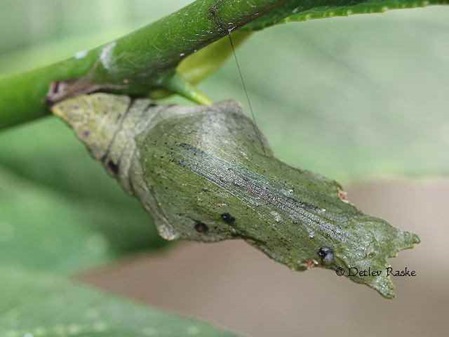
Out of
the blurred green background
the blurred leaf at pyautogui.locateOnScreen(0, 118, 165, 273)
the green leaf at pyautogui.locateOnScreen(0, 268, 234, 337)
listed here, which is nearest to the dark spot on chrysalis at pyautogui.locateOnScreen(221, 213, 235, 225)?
the green leaf at pyautogui.locateOnScreen(0, 268, 234, 337)

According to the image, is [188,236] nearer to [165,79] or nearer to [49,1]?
[165,79]

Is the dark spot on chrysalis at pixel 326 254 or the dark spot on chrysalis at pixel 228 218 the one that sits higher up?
the dark spot on chrysalis at pixel 228 218

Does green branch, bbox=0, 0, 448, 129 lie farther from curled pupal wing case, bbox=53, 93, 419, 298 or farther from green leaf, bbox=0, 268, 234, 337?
green leaf, bbox=0, 268, 234, 337

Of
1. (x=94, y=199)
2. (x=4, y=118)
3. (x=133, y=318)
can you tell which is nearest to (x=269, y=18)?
(x=4, y=118)

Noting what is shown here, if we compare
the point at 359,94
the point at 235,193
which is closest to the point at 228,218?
the point at 235,193

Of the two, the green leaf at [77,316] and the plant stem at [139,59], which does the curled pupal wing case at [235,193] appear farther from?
the green leaf at [77,316]

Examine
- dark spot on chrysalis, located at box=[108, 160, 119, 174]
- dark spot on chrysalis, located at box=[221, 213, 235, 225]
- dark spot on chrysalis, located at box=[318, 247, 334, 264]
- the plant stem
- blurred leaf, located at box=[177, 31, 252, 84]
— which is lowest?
dark spot on chrysalis, located at box=[318, 247, 334, 264]

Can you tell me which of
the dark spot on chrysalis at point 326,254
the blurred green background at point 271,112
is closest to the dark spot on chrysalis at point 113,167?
the dark spot on chrysalis at point 326,254
